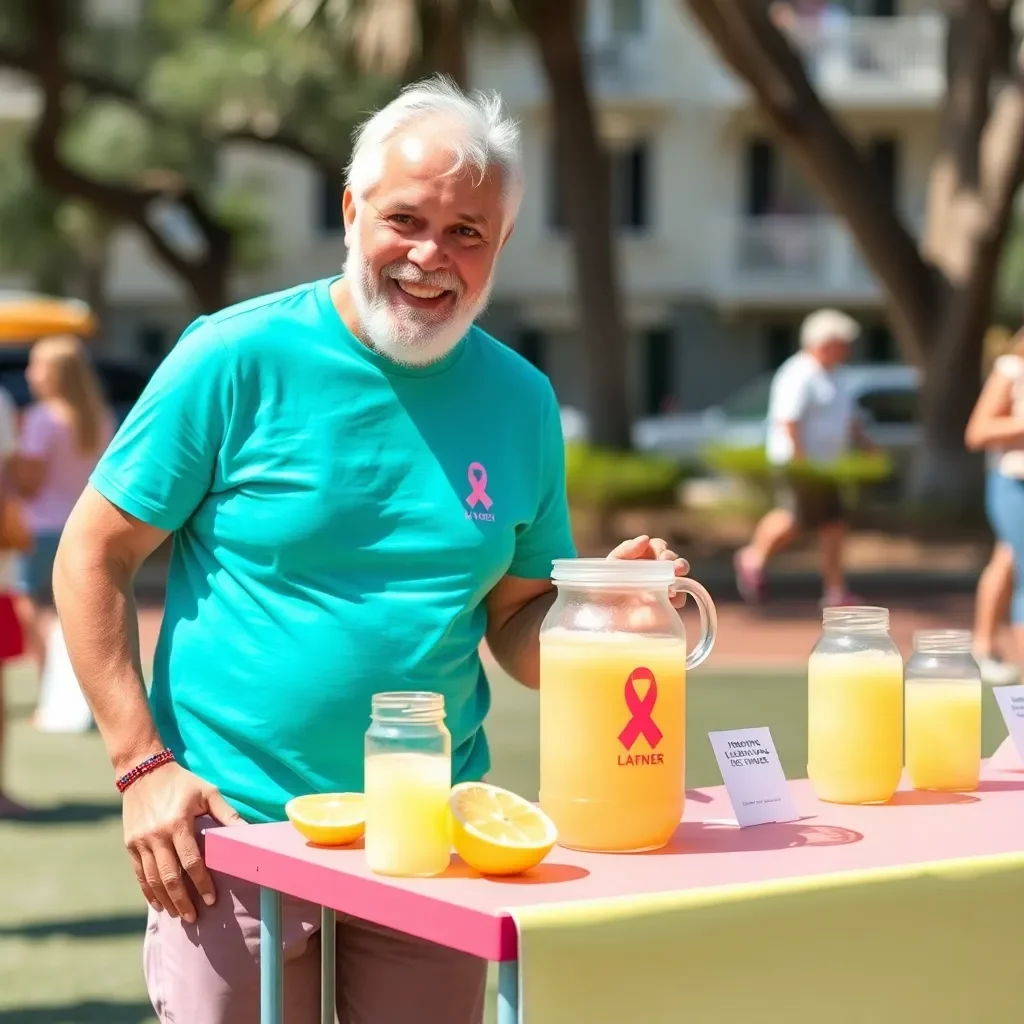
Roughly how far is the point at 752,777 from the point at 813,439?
11116 mm

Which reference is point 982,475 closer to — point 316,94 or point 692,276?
point 316,94

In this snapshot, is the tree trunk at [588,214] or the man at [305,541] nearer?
the man at [305,541]

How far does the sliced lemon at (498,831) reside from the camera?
2.40 m

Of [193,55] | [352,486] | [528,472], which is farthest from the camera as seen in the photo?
[193,55]

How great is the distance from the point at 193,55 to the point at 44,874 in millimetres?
21186

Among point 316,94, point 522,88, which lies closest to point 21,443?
point 316,94

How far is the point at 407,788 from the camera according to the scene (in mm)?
2420

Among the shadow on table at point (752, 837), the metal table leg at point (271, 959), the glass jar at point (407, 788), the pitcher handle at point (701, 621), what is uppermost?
the pitcher handle at point (701, 621)

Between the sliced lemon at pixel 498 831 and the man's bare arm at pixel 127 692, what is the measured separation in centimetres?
47

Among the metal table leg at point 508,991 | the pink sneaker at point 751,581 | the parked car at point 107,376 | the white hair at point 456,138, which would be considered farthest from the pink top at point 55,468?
the parked car at point 107,376

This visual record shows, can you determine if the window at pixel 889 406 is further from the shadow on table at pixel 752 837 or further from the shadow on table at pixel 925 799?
the shadow on table at pixel 752 837

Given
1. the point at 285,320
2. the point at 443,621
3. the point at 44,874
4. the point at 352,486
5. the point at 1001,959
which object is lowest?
the point at 44,874

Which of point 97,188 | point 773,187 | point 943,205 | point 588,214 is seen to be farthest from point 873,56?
point 943,205

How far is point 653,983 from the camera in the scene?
233 centimetres
